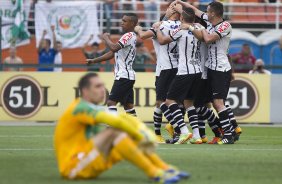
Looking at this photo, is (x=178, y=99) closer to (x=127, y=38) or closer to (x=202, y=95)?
(x=202, y=95)

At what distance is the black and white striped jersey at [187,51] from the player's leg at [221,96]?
18.2 inches

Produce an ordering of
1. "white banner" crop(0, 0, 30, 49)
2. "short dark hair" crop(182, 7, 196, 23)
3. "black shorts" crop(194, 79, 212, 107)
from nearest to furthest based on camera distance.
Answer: "short dark hair" crop(182, 7, 196, 23)
"black shorts" crop(194, 79, 212, 107)
"white banner" crop(0, 0, 30, 49)

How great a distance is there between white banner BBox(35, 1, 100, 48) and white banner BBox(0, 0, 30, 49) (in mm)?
346

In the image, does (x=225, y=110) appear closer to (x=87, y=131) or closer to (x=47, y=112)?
(x=87, y=131)

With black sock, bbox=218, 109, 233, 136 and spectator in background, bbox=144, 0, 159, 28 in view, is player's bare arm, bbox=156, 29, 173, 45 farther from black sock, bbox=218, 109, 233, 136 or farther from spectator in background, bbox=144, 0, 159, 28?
spectator in background, bbox=144, 0, 159, 28

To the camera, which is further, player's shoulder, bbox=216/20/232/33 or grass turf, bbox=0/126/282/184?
player's shoulder, bbox=216/20/232/33

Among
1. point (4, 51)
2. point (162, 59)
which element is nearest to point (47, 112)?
point (4, 51)

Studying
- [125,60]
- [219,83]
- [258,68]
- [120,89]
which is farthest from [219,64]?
[258,68]

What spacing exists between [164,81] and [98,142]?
22.4ft

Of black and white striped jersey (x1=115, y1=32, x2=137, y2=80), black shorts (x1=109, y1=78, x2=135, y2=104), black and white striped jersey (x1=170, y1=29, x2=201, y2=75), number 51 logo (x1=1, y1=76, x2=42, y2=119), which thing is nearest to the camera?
black and white striped jersey (x1=170, y1=29, x2=201, y2=75)

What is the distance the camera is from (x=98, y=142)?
1013 cm

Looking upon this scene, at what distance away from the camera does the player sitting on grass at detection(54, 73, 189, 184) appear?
9703 millimetres

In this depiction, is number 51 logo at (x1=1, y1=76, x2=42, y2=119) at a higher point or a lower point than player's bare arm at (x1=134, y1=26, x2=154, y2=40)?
lower

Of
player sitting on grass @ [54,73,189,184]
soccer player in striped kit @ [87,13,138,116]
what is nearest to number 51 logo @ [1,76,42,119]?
soccer player in striped kit @ [87,13,138,116]
